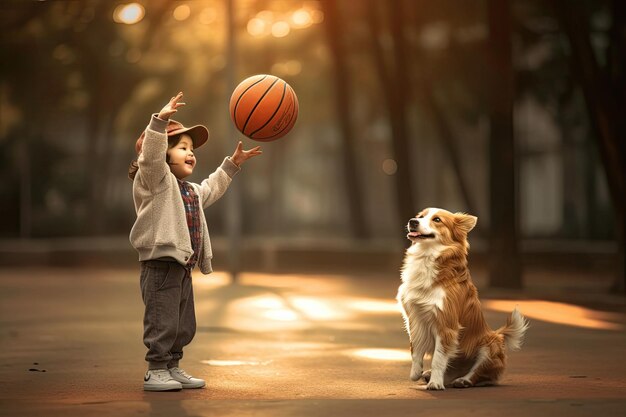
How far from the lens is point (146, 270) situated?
32.8ft

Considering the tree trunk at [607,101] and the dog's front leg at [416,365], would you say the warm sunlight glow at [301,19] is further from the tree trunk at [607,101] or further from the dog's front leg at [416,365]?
the dog's front leg at [416,365]

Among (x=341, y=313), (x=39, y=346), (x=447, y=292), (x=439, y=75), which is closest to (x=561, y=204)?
(x=439, y=75)

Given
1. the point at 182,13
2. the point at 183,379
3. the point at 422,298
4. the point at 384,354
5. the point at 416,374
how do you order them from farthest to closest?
the point at 182,13
the point at 384,354
the point at 416,374
the point at 183,379
the point at 422,298

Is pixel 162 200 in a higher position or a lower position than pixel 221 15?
lower

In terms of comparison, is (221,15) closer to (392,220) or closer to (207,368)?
(392,220)

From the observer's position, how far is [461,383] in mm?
10133

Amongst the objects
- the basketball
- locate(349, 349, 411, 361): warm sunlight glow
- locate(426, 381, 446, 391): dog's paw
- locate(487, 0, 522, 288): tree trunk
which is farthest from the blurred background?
locate(426, 381, 446, 391): dog's paw

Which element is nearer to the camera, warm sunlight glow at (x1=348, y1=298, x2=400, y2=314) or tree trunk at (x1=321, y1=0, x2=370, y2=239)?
warm sunlight glow at (x1=348, y1=298, x2=400, y2=314)

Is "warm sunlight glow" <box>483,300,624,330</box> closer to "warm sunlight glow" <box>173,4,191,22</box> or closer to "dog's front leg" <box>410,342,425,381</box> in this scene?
"dog's front leg" <box>410,342,425,381</box>

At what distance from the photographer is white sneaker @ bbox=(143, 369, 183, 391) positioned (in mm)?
9938

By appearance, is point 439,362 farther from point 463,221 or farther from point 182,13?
point 182,13

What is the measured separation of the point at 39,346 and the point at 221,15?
32628mm

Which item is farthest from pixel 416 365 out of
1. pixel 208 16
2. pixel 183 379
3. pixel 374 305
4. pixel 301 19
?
pixel 208 16

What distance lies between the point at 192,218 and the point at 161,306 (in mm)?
736
